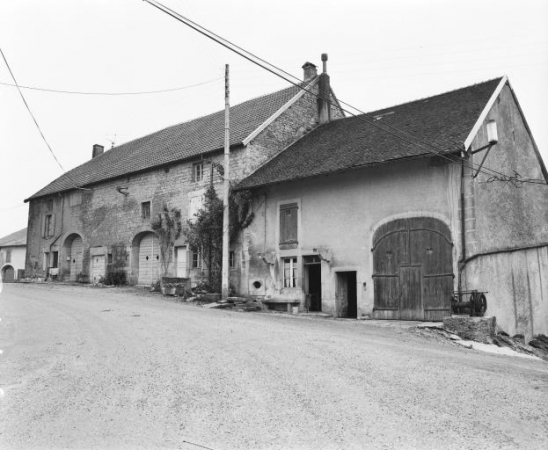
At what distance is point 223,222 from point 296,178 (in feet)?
11.2

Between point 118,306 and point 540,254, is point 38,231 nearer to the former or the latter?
point 118,306

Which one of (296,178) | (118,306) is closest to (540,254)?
(296,178)

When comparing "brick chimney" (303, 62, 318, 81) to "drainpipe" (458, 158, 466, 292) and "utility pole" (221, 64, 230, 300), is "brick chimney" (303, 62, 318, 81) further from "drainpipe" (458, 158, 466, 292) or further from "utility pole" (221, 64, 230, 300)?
"drainpipe" (458, 158, 466, 292)

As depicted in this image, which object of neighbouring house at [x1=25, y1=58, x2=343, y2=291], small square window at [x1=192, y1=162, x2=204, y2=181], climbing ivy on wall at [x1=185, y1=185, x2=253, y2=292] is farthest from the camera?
small square window at [x1=192, y1=162, x2=204, y2=181]

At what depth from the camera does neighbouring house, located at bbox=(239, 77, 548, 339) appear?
14.4 meters

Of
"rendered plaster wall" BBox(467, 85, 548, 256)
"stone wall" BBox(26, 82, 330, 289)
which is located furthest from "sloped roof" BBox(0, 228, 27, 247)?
"rendered plaster wall" BBox(467, 85, 548, 256)

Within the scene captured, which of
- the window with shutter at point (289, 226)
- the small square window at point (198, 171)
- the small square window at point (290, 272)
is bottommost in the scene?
the small square window at point (290, 272)

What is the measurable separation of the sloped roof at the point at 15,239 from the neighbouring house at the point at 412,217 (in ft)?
108

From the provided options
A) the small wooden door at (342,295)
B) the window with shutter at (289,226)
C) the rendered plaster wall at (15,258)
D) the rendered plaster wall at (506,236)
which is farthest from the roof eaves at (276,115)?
the rendered plaster wall at (15,258)

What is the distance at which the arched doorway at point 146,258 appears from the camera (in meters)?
24.2

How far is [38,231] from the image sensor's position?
106 ft

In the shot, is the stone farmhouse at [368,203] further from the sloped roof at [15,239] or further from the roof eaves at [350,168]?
the sloped roof at [15,239]

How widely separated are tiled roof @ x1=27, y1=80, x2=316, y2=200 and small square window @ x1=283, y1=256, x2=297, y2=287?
5346 millimetres

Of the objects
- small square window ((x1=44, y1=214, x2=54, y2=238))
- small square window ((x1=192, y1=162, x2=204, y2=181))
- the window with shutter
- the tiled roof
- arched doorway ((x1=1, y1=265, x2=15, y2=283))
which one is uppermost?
the tiled roof
